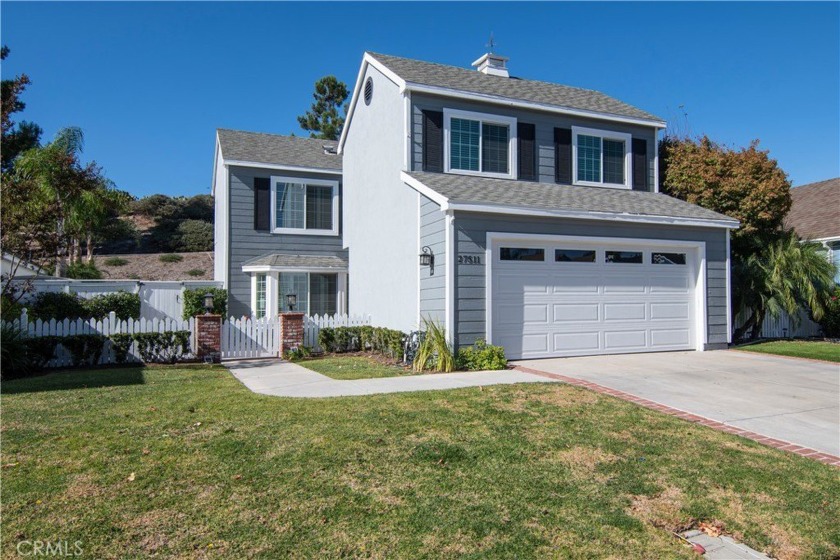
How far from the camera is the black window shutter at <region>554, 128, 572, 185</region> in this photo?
1436cm

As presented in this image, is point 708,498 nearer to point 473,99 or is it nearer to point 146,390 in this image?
point 146,390

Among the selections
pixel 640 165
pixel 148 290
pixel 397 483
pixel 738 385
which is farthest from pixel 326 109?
pixel 397 483

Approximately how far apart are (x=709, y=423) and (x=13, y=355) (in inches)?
471

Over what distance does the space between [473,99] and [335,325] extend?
6839 mm

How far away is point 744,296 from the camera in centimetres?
1427

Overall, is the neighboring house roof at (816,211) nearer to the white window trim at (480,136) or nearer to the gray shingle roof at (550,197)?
the gray shingle roof at (550,197)

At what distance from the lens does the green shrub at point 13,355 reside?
33.2 feet

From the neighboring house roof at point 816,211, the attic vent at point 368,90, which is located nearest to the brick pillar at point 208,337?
the attic vent at point 368,90

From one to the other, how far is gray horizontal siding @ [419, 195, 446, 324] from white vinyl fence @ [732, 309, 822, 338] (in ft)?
35.3

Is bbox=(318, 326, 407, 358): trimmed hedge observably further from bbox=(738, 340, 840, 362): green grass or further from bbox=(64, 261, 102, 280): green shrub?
bbox=(64, 261, 102, 280): green shrub

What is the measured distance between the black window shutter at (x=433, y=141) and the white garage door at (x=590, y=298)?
11.1 feet

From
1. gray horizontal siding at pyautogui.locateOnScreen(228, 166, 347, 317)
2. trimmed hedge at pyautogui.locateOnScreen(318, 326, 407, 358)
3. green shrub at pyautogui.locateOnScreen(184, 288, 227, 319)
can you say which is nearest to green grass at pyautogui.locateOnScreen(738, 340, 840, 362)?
trimmed hedge at pyautogui.locateOnScreen(318, 326, 407, 358)

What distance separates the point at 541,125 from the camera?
14266 millimetres

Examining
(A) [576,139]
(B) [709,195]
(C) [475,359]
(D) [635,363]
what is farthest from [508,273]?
(B) [709,195]
